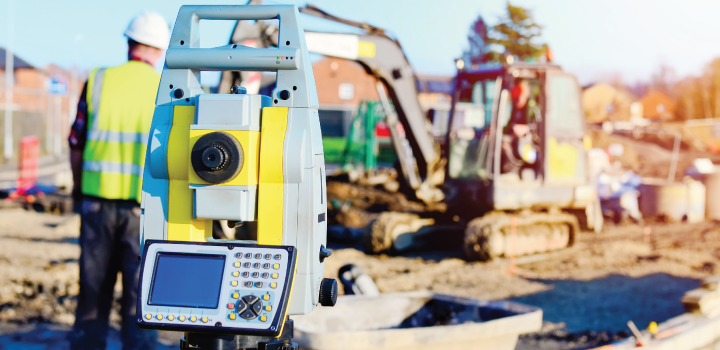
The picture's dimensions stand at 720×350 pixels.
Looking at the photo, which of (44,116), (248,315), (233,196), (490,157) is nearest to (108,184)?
(233,196)

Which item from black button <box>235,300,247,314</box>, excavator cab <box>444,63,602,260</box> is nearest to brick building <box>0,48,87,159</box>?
excavator cab <box>444,63,602,260</box>

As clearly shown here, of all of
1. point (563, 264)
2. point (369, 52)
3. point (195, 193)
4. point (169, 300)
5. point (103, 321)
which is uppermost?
point (369, 52)

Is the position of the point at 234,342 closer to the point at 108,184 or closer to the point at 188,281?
the point at 188,281

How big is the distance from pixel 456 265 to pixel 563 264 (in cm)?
149

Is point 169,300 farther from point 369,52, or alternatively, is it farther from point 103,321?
point 369,52

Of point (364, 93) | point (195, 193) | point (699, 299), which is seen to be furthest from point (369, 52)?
point (364, 93)

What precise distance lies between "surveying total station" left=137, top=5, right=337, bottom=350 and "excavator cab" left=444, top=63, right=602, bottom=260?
6.74 metres

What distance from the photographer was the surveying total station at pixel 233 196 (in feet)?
6.08

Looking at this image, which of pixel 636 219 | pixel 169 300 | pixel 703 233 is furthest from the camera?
pixel 636 219

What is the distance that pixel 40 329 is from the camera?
4.92 meters

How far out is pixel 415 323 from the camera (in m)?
4.32

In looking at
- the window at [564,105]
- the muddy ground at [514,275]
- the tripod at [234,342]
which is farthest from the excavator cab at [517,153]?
the tripod at [234,342]

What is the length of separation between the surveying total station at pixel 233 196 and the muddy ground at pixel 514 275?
3.18 m

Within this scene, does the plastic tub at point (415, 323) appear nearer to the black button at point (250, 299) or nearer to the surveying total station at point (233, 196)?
the surveying total station at point (233, 196)
